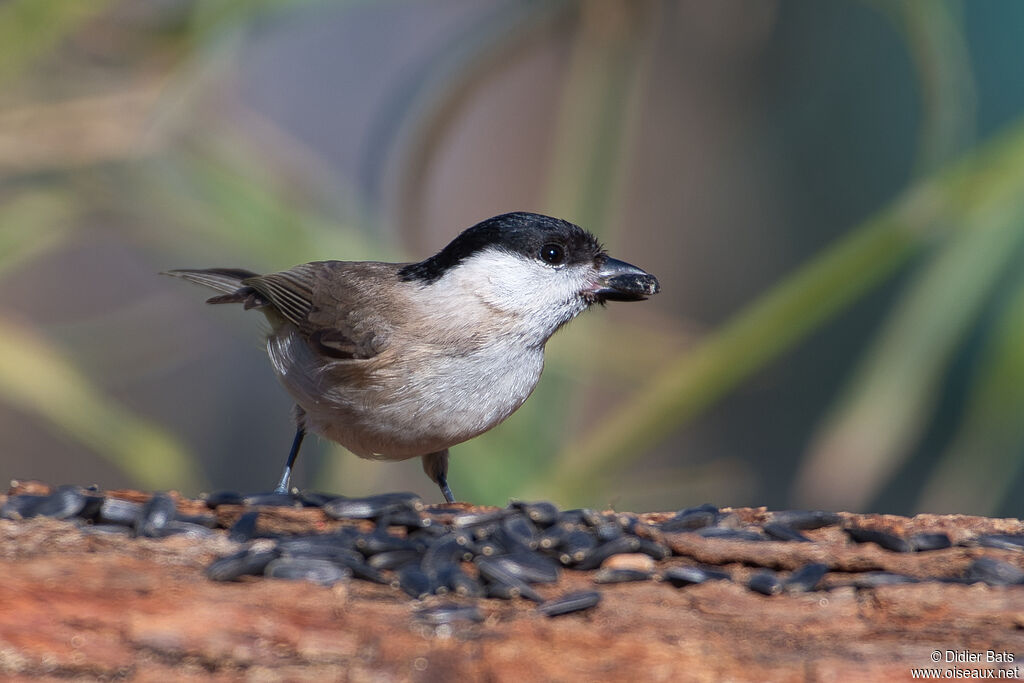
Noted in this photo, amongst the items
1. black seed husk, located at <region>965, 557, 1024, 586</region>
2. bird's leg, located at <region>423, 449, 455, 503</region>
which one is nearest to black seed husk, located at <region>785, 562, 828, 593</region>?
black seed husk, located at <region>965, 557, 1024, 586</region>

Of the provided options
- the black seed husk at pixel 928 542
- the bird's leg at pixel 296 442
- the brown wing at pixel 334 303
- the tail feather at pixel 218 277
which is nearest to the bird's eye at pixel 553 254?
the brown wing at pixel 334 303

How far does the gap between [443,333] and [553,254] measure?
327 millimetres

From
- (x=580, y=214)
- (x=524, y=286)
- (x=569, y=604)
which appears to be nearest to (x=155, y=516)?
(x=569, y=604)

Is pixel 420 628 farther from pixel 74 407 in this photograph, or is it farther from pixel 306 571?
pixel 74 407

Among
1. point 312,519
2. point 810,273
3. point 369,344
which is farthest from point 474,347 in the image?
point 810,273

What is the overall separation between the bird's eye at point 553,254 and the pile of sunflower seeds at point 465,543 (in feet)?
2.65

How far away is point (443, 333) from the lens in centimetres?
228

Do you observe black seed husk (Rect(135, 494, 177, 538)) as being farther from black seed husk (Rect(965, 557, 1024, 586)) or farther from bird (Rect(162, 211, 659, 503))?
black seed husk (Rect(965, 557, 1024, 586))

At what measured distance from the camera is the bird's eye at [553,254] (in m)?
2.39

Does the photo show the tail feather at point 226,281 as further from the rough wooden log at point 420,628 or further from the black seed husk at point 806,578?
the black seed husk at point 806,578

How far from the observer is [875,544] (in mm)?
1630

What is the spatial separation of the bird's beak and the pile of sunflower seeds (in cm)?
74

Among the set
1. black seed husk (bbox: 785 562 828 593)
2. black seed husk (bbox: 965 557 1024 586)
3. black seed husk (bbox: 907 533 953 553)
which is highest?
black seed husk (bbox: 907 533 953 553)

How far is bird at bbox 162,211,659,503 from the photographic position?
2.24 meters
